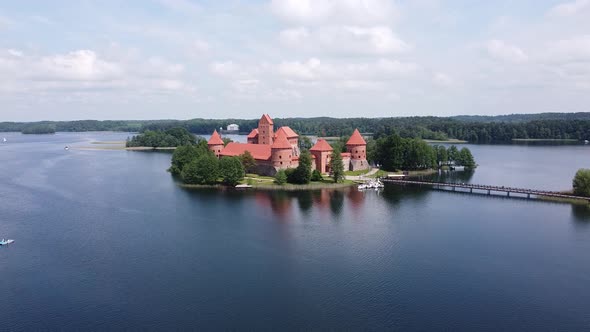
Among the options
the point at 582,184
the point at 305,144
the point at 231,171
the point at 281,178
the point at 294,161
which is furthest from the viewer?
the point at 305,144

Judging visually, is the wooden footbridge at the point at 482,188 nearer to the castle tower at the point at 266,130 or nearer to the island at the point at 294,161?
the island at the point at 294,161

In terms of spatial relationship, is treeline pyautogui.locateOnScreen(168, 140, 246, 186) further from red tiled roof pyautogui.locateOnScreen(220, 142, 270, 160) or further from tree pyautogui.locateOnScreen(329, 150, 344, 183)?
tree pyautogui.locateOnScreen(329, 150, 344, 183)

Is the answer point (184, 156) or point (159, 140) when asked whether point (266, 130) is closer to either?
point (184, 156)

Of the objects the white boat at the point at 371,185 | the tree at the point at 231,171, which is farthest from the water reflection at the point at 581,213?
the tree at the point at 231,171

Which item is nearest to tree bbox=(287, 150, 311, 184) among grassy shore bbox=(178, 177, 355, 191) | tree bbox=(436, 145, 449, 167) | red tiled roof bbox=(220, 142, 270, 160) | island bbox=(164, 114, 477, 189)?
island bbox=(164, 114, 477, 189)

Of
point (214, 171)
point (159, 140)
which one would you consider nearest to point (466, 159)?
point (214, 171)
